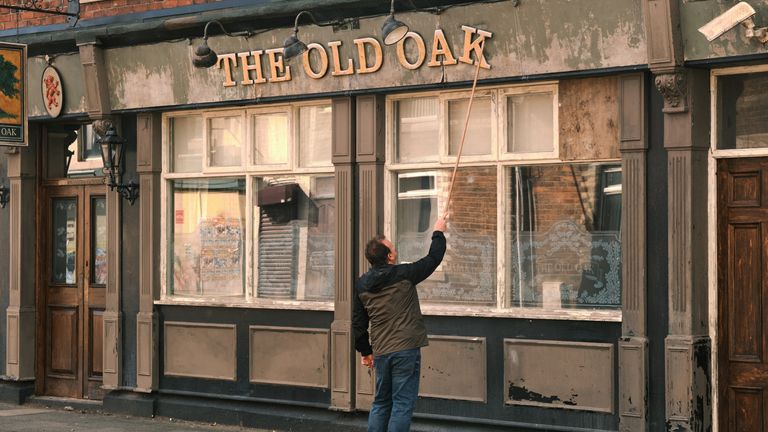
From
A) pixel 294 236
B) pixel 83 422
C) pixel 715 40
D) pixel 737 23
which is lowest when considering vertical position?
pixel 83 422

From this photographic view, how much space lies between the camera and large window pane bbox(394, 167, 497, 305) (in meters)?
12.0

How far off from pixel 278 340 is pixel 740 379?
484 centimetres

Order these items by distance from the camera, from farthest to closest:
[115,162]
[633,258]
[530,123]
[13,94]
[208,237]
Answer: [13,94] < [115,162] < [208,237] < [530,123] < [633,258]

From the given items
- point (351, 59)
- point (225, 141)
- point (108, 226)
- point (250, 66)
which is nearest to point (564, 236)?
point (351, 59)

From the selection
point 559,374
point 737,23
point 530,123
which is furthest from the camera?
point 530,123

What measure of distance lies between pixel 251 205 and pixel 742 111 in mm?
5396

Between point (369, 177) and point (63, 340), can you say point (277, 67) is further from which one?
point (63, 340)

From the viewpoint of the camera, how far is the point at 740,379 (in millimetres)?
10539

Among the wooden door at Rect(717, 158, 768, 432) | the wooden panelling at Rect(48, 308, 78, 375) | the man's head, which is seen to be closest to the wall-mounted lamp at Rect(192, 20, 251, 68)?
the man's head

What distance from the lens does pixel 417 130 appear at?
1252 cm

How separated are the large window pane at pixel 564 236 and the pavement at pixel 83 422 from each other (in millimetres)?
3339

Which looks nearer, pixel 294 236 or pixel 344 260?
pixel 344 260

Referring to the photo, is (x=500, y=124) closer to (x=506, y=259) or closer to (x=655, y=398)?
(x=506, y=259)

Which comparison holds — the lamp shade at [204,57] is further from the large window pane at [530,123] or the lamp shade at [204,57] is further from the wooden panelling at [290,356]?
the large window pane at [530,123]
